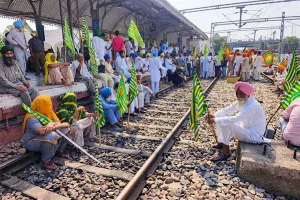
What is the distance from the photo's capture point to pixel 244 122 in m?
3.83

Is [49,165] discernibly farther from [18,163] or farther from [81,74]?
[81,74]

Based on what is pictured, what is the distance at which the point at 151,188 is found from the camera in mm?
3090

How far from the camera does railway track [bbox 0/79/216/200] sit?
298 cm

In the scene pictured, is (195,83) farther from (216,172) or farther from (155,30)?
(155,30)

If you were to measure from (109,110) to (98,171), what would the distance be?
211 cm

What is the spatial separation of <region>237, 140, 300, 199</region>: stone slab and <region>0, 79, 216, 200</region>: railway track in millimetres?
1348

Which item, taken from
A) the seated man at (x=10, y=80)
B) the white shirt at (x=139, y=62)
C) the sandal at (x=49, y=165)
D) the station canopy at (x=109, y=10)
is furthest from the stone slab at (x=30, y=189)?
the white shirt at (x=139, y=62)

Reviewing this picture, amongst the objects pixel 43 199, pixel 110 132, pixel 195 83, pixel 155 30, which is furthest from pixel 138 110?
pixel 155 30

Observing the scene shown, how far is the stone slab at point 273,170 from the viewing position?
295 cm

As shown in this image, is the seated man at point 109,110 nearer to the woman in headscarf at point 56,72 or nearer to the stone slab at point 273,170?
the woman in headscarf at point 56,72

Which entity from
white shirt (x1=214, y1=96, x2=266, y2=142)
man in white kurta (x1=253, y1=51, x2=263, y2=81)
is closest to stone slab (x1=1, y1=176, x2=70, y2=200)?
white shirt (x1=214, y1=96, x2=266, y2=142)

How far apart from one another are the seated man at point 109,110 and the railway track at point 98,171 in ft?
1.41

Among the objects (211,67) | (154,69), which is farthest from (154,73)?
(211,67)

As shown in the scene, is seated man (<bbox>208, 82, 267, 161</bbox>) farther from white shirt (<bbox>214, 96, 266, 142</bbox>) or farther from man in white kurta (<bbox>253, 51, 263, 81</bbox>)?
man in white kurta (<bbox>253, 51, 263, 81</bbox>)
